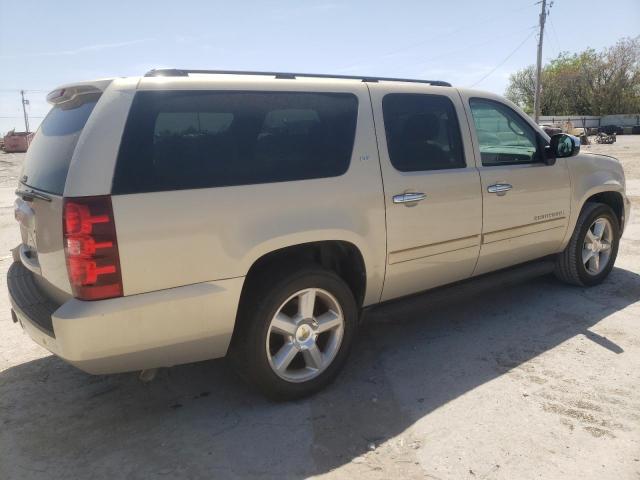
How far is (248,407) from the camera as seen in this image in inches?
126

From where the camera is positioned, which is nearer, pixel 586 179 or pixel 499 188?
pixel 499 188

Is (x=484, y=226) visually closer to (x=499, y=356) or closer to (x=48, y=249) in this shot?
(x=499, y=356)

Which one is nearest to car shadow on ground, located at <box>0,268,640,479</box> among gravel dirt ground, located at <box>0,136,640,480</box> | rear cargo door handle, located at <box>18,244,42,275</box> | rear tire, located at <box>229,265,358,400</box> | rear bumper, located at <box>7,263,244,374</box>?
gravel dirt ground, located at <box>0,136,640,480</box>

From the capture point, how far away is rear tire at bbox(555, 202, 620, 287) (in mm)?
4914

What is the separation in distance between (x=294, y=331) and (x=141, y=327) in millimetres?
906

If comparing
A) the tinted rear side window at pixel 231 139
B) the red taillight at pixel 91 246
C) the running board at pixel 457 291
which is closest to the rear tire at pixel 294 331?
the running board at pixel 457 291

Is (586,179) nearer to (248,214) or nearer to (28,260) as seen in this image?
(248,214)

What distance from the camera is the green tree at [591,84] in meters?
60.9

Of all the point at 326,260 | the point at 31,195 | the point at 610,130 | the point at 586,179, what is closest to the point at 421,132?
the point at 326,260

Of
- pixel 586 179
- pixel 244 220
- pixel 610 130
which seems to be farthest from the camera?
pixel 610 130

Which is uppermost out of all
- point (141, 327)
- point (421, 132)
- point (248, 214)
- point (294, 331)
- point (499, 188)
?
point (421, 132)

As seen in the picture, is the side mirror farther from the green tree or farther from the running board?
the green tree

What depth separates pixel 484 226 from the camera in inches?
156

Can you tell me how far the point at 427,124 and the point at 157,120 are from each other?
1.94 meters
